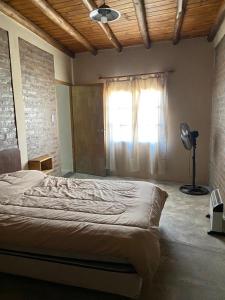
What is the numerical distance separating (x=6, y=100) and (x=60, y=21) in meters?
Answer: 1.42

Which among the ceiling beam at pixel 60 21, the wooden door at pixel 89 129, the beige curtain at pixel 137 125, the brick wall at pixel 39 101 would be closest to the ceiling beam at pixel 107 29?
the ceiling beam at pixel 60 21

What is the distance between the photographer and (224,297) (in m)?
1.60

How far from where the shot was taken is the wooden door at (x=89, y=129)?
185 inches

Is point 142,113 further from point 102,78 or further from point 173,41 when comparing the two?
point 173,41

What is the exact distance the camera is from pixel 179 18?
3148 millimetres

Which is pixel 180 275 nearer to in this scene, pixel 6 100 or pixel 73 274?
pixel 73 274

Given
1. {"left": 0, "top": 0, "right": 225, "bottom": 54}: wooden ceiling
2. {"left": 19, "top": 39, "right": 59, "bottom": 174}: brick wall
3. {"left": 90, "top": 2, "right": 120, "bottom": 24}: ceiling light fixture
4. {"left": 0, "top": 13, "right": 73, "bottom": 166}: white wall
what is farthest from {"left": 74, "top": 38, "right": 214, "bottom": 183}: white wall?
{"left": 90, "top": 2, "right": 120, "bottom": 24}: ceiling light fixture

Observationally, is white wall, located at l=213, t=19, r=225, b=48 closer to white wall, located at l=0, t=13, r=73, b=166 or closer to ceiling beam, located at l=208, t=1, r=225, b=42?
ceiling beam, located at l=208, t=1, r=225, b=42

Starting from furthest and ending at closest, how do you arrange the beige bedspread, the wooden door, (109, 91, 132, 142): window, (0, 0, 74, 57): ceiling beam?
the wooden door
(109, 91, 132, 142): window
(0, 0, 74, 57): ceiling beam
the beige bedspread

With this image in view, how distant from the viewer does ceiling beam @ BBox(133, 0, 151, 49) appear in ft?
9.10

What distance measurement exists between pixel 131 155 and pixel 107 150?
55cm

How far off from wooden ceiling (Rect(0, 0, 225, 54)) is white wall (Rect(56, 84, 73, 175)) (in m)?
1.04

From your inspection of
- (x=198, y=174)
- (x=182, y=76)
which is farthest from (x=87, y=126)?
(x=198, y=174)

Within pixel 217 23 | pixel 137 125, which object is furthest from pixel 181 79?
pixel 137 125
